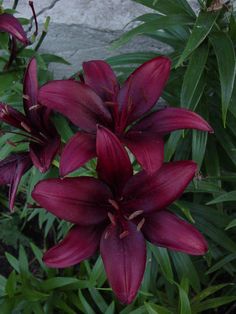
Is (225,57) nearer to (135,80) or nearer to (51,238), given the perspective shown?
(135,80)

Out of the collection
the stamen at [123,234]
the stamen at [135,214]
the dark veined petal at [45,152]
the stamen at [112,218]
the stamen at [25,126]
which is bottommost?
the stamen at [123,234]

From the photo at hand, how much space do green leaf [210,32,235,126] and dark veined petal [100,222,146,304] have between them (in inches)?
16.7

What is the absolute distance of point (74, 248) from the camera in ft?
2.61

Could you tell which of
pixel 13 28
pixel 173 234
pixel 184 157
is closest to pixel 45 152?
pixel 173 234

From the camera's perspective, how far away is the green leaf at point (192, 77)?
3.92 feet

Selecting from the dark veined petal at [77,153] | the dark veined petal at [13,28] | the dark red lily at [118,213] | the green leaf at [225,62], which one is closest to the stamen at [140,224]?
the dark red lily at [118,213]

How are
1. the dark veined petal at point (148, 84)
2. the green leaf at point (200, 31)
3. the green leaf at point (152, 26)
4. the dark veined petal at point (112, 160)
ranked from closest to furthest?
the dark veined petal at point (112, 160) < the dark veined petal at point (148, 84) < the green leaf at point (200, 31) < the green leaf at point (152, 26)

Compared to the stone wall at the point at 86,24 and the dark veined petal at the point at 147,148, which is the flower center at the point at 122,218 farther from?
the stone wall at the point at 86,24

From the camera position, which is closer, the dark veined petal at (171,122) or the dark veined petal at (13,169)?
the dark veined petal at (171,122)

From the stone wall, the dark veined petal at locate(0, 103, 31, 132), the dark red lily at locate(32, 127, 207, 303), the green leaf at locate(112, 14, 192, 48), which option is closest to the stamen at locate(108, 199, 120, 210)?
the dark red lily at locate(32, 127, 207, 303)

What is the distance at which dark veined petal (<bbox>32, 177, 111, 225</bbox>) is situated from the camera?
2.57ft

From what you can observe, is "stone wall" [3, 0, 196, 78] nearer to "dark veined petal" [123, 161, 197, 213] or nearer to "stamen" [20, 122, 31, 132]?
"stamen" [20, 122, 31, 132]

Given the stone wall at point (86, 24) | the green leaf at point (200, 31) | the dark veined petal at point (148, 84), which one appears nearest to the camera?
the dark veined petal at point (148, 84)

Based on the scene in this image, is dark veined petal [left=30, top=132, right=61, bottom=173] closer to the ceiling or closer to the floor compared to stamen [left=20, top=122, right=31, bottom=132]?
closer to the floor
